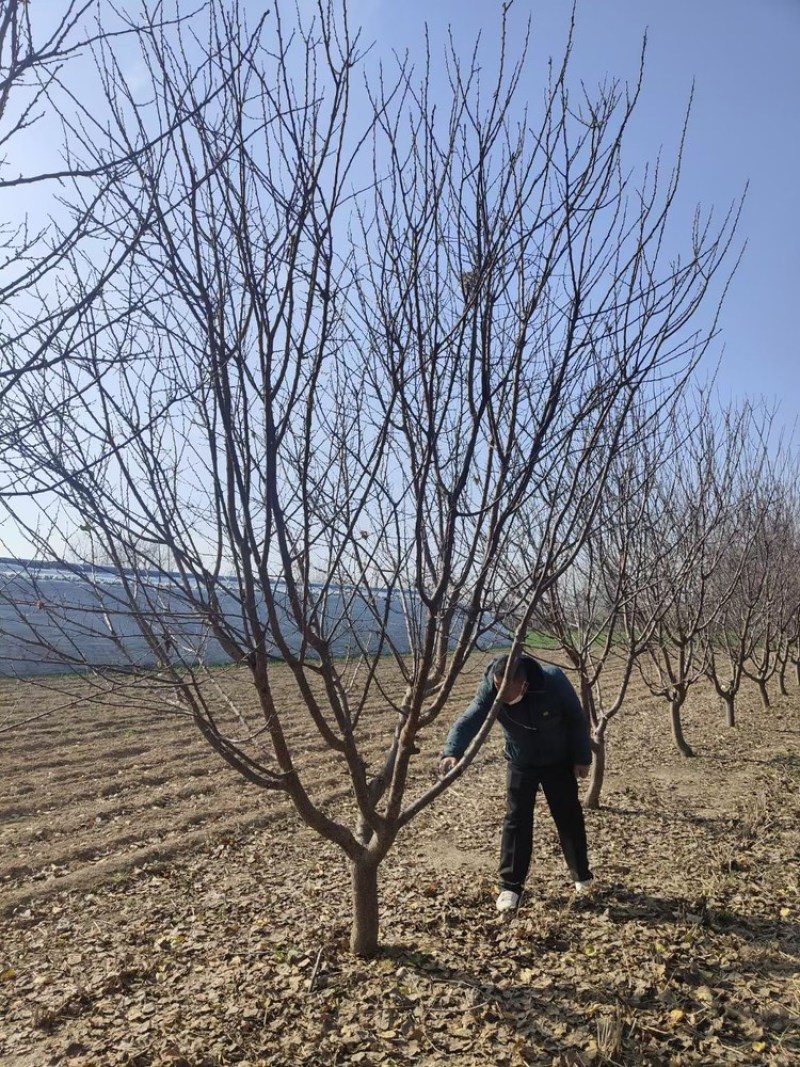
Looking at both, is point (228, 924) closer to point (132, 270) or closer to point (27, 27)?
point (132, 270)

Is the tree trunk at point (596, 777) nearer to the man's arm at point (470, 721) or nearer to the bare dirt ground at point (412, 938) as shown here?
the bare dirt ground at point (412, 938)

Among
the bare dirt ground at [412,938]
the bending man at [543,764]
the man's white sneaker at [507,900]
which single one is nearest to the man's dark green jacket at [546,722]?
the bending man at [543,764]

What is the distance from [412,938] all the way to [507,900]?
553 millimetres

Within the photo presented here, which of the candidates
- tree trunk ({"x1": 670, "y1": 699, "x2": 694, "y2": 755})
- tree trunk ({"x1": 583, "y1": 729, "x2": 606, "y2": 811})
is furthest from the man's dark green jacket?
tree trunk ({"x1": 670, "y1": 699, "x2": 694, "y2": 755})

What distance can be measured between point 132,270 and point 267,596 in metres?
1.27

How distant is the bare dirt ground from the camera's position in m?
2.63

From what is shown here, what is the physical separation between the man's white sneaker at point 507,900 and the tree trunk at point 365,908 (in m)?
0.74

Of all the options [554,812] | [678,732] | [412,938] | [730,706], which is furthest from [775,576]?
[412,938]

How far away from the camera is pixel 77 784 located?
24.6ft

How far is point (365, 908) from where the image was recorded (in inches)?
123

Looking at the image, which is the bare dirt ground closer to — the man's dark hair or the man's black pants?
the man's black pants

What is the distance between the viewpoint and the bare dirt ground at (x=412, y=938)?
2633 mm

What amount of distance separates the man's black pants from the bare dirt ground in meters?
0.21

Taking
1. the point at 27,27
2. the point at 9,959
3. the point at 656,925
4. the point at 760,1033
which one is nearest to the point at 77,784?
the point at 9,959
